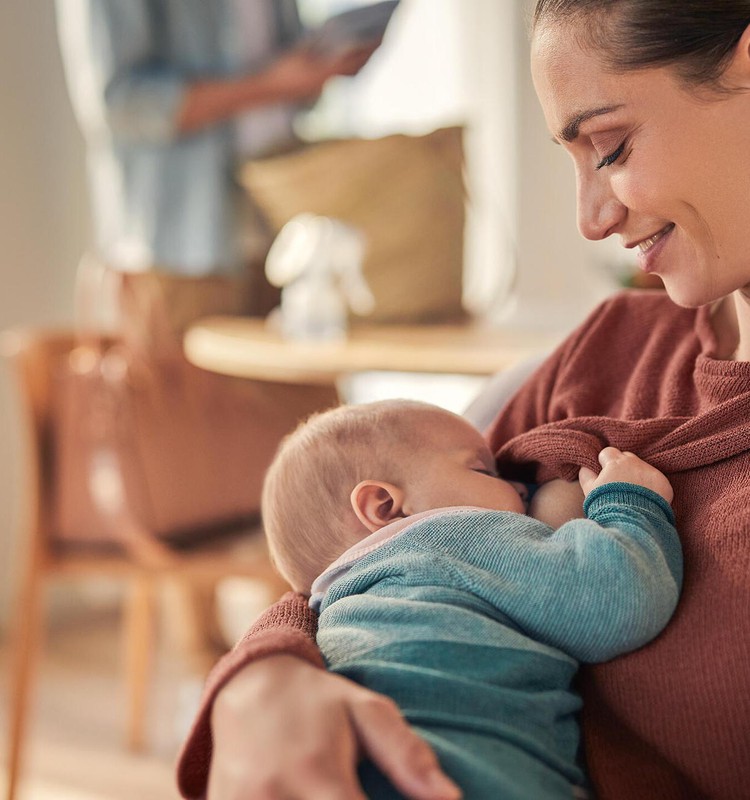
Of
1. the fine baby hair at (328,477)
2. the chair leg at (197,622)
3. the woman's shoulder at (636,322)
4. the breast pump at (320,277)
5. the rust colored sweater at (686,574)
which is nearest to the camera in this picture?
the rust colored sweater at (686,574)

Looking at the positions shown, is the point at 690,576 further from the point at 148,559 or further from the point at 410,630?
the point at 148,559

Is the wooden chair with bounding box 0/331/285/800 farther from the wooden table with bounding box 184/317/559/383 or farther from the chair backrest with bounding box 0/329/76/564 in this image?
the wooden table with bounding box 184/317/559/383

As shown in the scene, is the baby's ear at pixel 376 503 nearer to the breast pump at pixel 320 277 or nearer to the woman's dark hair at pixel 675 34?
the woman's dark hair at pixel 675 34

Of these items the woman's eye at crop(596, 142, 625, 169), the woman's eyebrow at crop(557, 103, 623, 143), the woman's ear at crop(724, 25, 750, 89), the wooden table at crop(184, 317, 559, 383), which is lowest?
the wooden table at crop(184, 317, 559, 383)

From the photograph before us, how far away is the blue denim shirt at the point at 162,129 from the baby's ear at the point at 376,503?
1.71 meters

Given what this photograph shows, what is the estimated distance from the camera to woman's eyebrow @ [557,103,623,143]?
3.27 feet

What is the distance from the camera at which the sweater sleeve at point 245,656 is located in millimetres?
852

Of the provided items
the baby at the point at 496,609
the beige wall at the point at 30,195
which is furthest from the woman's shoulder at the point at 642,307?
the beige wall at the point at 30,195

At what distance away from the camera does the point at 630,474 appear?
0.98 metres

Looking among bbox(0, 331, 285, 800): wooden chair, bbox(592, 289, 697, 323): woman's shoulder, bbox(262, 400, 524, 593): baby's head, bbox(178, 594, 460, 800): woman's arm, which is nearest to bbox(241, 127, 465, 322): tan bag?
bbox(0, 331, 285, 800): wooden chair

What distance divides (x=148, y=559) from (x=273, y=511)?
1340mm

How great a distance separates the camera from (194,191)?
8.79 feet

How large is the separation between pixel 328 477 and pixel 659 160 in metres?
0.42

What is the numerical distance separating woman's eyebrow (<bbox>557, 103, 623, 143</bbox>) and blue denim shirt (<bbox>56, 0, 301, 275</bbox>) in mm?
1677
